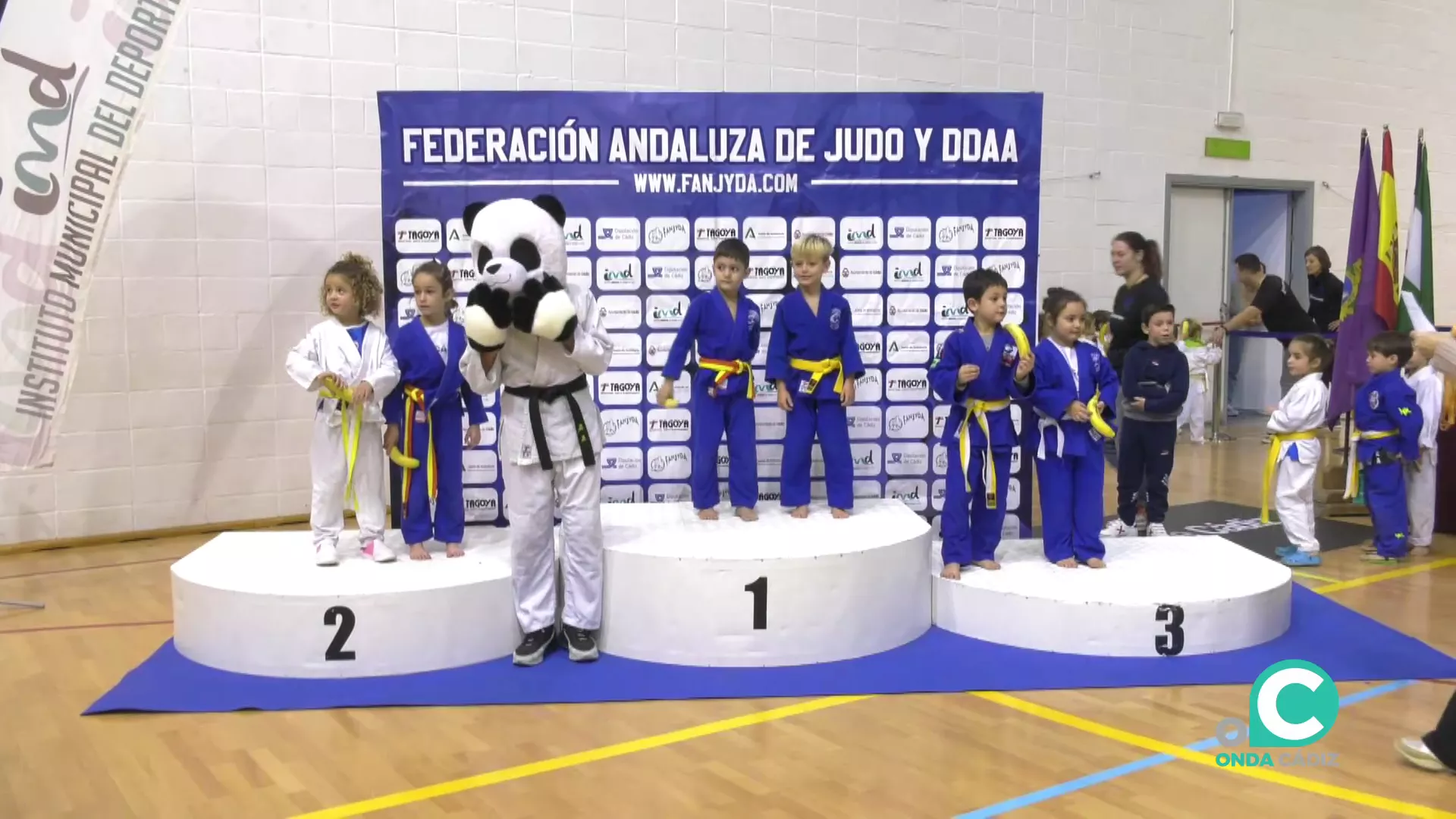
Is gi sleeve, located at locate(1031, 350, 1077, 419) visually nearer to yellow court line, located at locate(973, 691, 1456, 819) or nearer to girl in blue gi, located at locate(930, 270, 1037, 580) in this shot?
girl in blue gi, located at locate(930, 270, 1037, 580)

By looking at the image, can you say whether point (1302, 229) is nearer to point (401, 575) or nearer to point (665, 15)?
point (665, 15)

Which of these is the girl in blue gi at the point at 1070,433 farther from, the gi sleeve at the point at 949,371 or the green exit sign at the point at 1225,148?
the green exit sign at the point at 1225,148

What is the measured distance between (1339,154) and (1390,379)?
5.70 meters

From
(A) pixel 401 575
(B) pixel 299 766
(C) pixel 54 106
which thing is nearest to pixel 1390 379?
(A) pixel 401 575


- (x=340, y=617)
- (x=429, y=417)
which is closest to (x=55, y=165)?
(x=429, y=417)

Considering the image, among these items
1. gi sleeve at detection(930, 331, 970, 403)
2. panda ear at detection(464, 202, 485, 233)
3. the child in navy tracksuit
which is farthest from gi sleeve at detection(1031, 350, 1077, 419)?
panda ear at detection(464, 202, 485, 233)

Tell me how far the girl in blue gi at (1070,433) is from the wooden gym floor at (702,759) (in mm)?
819

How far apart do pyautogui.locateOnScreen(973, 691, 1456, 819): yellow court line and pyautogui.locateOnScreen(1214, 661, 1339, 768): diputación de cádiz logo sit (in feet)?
0.17

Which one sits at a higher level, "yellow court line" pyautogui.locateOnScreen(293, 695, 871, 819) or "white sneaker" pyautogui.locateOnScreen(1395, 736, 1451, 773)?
"white sneaker" pyautogui.locateOnScreen(1395, 736, 1451, 773)

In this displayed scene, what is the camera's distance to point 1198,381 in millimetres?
9227

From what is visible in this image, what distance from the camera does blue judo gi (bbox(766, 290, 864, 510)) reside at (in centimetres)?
454

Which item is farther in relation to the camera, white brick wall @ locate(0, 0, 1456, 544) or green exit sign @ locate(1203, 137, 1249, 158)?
green exit sign @ locate(1203, 137, 1249, 158)

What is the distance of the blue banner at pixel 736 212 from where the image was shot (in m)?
4.69

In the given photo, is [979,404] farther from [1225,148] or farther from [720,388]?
[1225,148]
